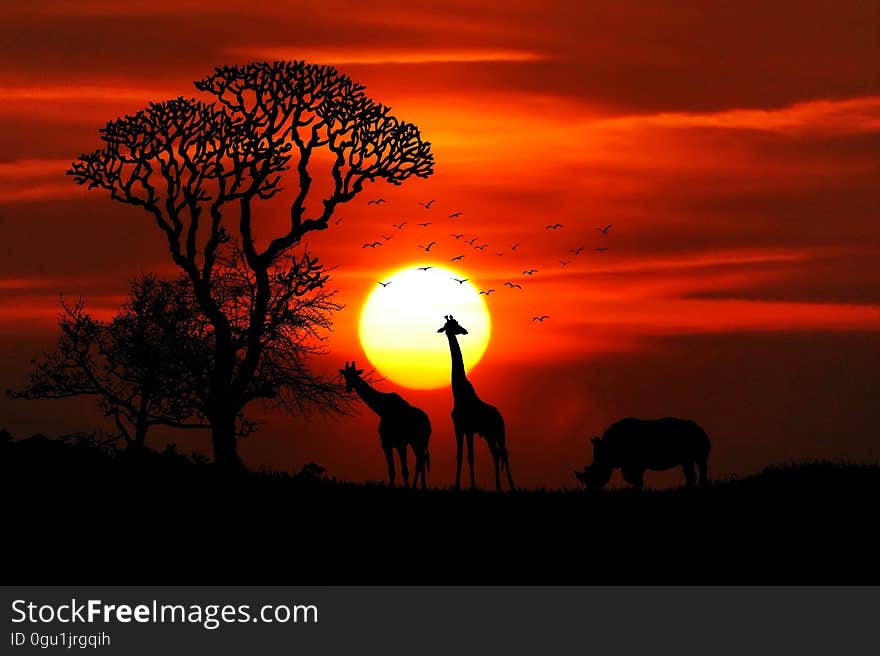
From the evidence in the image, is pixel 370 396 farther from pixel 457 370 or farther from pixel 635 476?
pixel 635 476

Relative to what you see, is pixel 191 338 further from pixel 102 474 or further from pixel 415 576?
pixel 415 576

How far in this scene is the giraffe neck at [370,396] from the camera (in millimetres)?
39250

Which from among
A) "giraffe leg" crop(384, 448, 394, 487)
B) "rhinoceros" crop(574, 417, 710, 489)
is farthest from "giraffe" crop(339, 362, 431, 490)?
"rhinoceros" crop(574, 417, 710, 489)

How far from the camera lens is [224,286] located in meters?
43.6

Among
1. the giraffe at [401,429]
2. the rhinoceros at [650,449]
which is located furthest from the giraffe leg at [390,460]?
the rhinoceros at [650,449]

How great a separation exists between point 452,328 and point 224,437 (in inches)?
356

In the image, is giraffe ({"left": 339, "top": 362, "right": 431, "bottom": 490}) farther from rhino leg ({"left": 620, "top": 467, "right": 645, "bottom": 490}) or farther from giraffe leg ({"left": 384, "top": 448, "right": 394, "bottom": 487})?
rhino leg ({"left": 620, "top": 467, "right": 645, "bottom": 490})

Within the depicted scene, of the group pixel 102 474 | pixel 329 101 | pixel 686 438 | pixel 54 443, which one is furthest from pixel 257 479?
pixel 329 101

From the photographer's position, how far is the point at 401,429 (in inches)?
1510

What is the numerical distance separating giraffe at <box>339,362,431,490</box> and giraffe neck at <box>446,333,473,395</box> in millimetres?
1991

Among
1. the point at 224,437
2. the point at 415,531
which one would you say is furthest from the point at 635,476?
the point at 224,437

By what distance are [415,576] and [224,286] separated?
59.7 ft

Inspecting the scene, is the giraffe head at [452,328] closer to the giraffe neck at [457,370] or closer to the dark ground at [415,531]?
the giraffe neck at [457,370]

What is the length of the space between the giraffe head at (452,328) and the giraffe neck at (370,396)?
Result: 2.86m
